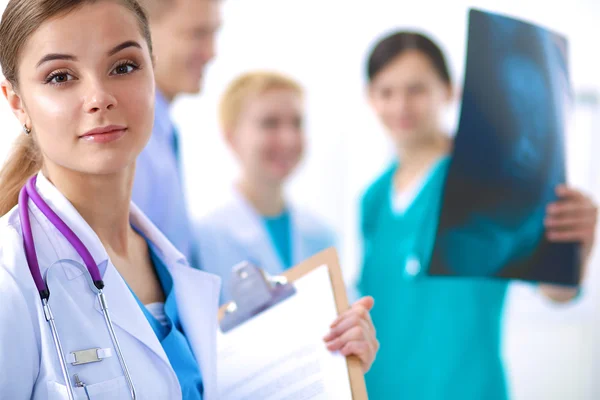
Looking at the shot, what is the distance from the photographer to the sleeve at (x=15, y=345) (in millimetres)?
839

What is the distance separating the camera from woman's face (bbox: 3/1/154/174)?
938 mm

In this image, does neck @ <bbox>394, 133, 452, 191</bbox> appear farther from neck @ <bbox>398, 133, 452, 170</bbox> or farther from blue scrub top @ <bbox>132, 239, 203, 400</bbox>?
blue scrub top @ <bbox>132, 239, 203, 400</bbox>

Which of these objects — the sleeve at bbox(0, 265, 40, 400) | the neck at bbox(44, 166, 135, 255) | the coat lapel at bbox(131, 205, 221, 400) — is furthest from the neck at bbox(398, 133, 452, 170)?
the sleeve at bbox(0, 265, 40, 400)

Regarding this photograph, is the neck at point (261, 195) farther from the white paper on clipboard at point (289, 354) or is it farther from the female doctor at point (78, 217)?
A: the female doctor at point (78, 217)

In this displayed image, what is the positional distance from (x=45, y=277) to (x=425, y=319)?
175cm

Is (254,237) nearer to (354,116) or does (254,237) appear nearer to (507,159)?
(507,159)

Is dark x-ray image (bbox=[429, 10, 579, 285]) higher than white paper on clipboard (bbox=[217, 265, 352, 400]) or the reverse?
higher

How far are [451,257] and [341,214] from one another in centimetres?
259

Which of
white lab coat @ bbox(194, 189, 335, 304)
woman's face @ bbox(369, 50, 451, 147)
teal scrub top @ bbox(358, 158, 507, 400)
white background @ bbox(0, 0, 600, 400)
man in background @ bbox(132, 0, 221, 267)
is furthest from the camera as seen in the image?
white background @ bbox(0, 0, 600, 400)

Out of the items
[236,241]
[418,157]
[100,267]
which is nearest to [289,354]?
[100,267]

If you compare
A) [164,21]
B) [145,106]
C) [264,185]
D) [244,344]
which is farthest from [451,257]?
[264,185]

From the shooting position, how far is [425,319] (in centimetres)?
243

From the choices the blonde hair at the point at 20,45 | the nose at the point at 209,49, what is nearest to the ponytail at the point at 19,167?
the blonde hair at the point at 20,45

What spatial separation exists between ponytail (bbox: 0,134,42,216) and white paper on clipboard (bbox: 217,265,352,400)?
496 mm
